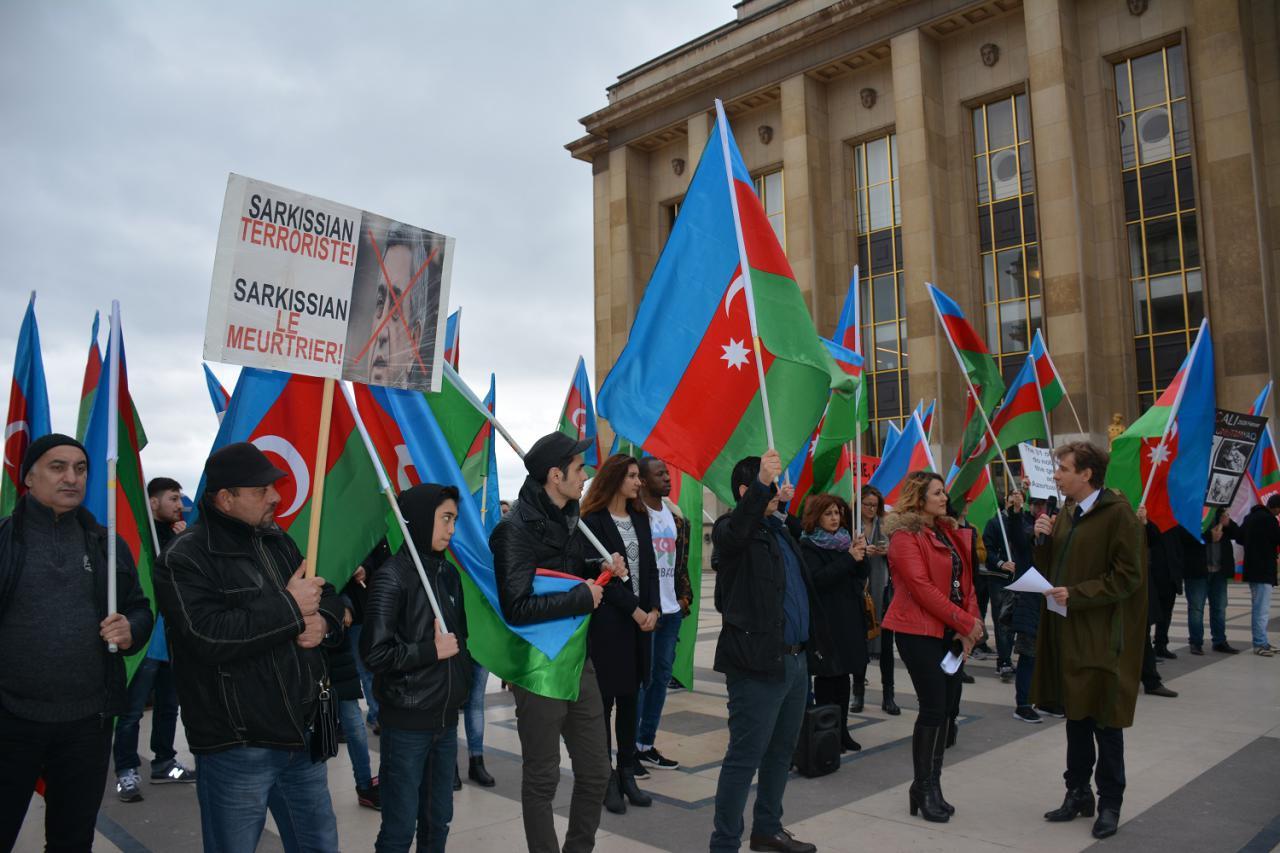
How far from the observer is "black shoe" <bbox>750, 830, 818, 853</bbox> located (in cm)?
470

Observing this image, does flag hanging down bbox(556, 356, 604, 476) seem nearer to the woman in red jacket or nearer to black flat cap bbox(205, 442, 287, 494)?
the woman in red jacket

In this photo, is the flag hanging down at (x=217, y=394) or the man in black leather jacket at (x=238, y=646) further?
the flag hanging down at (x=217, y=394)

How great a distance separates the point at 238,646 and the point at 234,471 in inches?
24.0

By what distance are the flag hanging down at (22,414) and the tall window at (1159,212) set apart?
2763 centimetres

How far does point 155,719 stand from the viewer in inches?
259

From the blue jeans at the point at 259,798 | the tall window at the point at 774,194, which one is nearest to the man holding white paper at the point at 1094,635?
the blue jeans at the point at 259,798

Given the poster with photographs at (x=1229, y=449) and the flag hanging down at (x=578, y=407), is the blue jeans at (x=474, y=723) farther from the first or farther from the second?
the poster with photographs at (x=1229, y=449)

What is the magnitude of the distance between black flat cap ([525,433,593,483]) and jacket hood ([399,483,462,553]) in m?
0.45

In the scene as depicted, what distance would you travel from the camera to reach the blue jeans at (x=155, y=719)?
6000mm

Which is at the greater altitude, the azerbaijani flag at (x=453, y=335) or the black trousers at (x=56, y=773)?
the azerbaijani flag at (x=453, y=335)

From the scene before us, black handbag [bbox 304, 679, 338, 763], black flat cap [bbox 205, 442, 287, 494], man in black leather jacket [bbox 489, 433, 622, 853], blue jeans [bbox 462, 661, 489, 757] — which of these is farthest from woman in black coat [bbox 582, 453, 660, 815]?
black flat cap [bbox 205, 442, 287, 494]

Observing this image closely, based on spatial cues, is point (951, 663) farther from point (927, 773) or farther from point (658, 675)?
point (658, 675)

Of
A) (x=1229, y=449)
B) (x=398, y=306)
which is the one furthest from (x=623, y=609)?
(x=1229, y=449)

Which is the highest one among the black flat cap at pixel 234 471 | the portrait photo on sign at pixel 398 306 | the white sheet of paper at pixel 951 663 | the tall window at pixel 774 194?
the tall window at pixel 774 194
